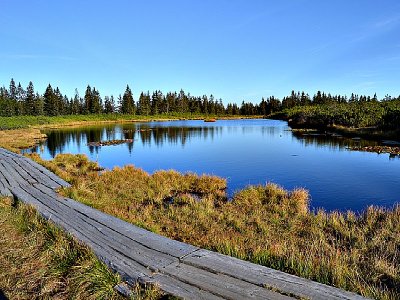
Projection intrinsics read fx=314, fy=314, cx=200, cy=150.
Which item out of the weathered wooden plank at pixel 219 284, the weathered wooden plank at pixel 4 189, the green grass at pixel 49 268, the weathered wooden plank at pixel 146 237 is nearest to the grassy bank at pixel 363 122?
the weathered wooden plank at pixel 146 237

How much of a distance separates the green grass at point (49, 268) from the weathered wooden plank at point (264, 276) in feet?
3.22

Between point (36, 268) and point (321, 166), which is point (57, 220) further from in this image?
point (321, 166)

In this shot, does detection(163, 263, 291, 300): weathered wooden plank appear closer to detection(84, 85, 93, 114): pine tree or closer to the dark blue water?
the dark blue water

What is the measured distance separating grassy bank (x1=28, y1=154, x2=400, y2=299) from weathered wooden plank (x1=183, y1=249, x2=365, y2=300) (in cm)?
50

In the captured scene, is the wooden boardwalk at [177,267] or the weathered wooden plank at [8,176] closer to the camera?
the wooden boardwalk at [177,267]

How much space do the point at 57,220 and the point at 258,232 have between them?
5421mm

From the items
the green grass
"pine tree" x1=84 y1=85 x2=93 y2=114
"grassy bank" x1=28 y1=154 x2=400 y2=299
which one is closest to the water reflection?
"grassy bank" x1=28 y1=154 x2=400 y2=299

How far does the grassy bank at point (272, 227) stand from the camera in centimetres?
516

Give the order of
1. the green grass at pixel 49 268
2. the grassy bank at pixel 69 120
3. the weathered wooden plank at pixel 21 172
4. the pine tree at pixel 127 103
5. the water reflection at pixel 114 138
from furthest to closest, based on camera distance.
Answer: the pine tree at pixel 127 103, the grassy bank at pixel 69 120, the water reflection at pixel 114 138, the weathered wooden plank at pixel 21 172, the green grass at pixel 49 268

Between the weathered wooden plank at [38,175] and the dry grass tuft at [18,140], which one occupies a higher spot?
the weathered wooden plank at [38,175]

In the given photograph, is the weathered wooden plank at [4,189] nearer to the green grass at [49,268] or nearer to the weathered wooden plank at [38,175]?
the weathered wooden plank at [38,175]

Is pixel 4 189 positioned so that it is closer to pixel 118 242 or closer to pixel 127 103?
pixel 118 242

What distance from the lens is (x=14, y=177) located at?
1259cm

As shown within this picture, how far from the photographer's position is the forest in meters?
55.0
